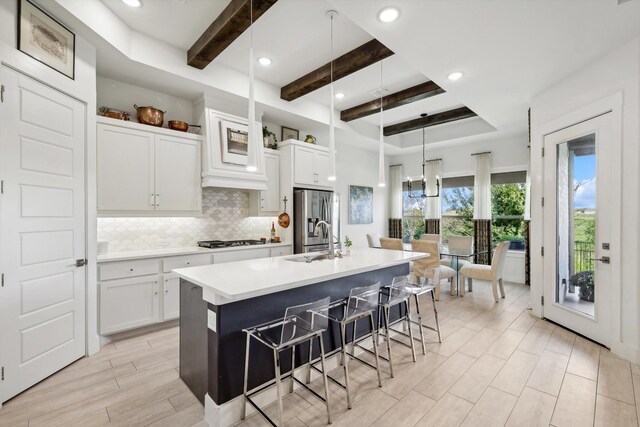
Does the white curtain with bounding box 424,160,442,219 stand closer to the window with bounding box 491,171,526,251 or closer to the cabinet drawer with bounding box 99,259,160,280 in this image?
the window with bounding box 491,171,526,251

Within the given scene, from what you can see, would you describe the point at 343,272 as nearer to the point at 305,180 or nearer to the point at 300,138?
the point at 305,180

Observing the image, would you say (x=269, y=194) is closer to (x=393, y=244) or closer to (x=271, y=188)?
(x=271, y=188)

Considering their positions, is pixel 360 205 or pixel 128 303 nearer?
pixel 128 303

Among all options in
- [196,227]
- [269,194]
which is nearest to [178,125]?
[196,227]

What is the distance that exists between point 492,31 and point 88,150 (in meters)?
3.84

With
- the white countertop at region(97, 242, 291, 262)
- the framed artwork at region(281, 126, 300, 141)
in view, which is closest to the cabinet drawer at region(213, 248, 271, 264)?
the white countertop at region(97, 242, 291, 262)

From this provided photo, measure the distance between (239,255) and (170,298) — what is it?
38.1 inches

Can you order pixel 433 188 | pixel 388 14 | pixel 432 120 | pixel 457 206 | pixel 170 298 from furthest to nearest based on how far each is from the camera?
pixel 433 188
pixel 457 206
pixel 432 120
pixel 170 298
pixel 388 14

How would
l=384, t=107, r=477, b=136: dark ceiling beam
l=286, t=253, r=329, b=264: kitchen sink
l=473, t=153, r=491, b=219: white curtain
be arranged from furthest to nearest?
l=473, t=153, r=491, b=219: white curtain, l=384, t=107, r=477, b=136: dark ceiling beam, l=286, t=253, r=329, b=264: kitchen sink

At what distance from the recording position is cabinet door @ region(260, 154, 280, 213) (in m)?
4.62

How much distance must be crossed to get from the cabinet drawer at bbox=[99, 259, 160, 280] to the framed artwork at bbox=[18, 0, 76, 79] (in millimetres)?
1809

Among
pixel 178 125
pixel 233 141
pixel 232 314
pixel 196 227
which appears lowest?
pixel 232 314

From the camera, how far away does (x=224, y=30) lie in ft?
9.23

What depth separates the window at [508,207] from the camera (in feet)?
19.3
